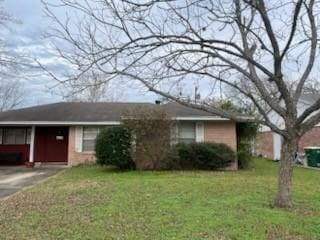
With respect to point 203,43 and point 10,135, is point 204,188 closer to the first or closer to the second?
point 203,43

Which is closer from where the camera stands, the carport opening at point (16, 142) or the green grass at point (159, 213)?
the green grass at point (159, 213)

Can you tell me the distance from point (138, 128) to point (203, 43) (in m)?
8.68

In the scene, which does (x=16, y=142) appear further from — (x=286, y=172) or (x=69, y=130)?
(x=286, y=172)

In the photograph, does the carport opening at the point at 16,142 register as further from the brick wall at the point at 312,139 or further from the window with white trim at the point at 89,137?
the brick wall at the point at 312,139

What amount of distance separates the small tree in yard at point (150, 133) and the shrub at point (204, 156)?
1.04 m

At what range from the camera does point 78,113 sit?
23.0 metres

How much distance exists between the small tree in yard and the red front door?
289 inches

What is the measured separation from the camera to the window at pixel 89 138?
21.8 metres

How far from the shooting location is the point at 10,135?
23.4m

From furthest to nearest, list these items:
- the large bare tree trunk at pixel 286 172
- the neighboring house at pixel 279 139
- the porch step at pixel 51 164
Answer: the neighboring house at pixel 279 139, the porch step at pixel 51 164, the large bare tree trunk at pixel 286 172

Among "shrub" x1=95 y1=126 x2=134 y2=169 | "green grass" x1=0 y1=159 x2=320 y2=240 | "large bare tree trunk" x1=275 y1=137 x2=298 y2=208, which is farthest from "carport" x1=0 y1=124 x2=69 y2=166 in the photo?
"large bare tree trunk" x1=275 y1=137 x2=298 y2=208

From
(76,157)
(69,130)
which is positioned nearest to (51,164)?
(76,157)

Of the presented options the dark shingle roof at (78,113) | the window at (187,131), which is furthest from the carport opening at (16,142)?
the window at (187,131)

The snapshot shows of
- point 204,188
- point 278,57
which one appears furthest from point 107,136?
point 278,57
